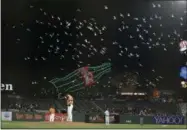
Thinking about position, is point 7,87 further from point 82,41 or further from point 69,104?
point 82,41

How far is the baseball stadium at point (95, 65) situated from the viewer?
1003 cm

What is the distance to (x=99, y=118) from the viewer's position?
10.7 m

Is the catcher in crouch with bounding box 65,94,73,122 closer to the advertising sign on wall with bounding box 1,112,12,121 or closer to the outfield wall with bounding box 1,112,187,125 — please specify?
the outfield wall with bounding box 1,112,187,125

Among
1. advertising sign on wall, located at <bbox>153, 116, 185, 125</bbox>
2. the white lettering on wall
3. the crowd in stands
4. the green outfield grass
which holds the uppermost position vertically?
the white lettering on wall

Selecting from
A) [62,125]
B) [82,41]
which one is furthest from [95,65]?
[62,125]

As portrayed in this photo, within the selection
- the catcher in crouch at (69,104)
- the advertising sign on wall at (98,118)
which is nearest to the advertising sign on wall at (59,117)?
the catcher in crouch at (69,104)

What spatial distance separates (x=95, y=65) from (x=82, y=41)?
721mm

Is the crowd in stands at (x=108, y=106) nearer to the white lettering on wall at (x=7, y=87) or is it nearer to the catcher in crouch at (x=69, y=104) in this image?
the catcher in crouch at (x=69, y=104)

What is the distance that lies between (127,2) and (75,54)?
173cm

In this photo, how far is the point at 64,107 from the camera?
35.2 feet

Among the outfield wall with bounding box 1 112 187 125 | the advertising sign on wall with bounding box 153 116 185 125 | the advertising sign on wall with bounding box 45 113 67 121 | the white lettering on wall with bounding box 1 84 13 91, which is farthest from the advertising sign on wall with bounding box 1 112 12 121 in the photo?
the advertising sign on wall with bounding box 153 116 185 125

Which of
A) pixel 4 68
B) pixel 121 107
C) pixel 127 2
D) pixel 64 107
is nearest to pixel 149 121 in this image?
pixel 121 107

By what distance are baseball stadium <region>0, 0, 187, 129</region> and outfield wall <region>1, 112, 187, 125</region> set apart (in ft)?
0.07

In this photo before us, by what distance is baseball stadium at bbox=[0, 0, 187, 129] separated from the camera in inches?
395
